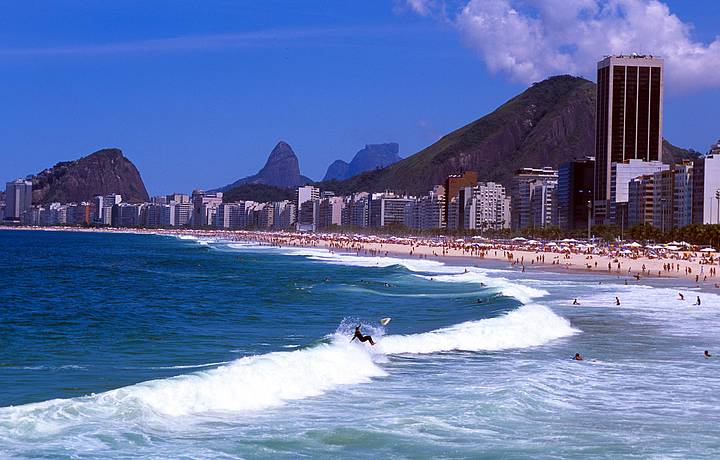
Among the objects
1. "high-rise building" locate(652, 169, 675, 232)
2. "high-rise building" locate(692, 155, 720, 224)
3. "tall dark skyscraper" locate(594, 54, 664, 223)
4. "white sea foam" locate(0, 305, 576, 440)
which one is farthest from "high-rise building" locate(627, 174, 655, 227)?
"white sea foam" locate(0, 305, 576, 440)

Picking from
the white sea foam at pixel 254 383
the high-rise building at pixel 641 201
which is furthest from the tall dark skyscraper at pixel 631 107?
the white sea foam at pixel 254 383

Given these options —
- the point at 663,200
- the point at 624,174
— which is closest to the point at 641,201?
the point at 663,200

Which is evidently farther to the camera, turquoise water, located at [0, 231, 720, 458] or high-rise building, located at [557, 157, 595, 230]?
high-rise building, located at [557, 157, 595, 230]

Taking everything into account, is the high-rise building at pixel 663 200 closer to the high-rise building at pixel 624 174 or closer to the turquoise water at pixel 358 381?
the high-rise building at pixel 624 174

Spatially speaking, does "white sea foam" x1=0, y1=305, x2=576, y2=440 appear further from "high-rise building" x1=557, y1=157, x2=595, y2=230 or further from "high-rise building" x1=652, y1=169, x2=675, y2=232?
"high-rise building" x1=557, y1=157, x2=595, y2=230

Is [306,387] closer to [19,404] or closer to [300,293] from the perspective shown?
[19,404]

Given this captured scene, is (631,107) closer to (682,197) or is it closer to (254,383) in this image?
(682,197)
